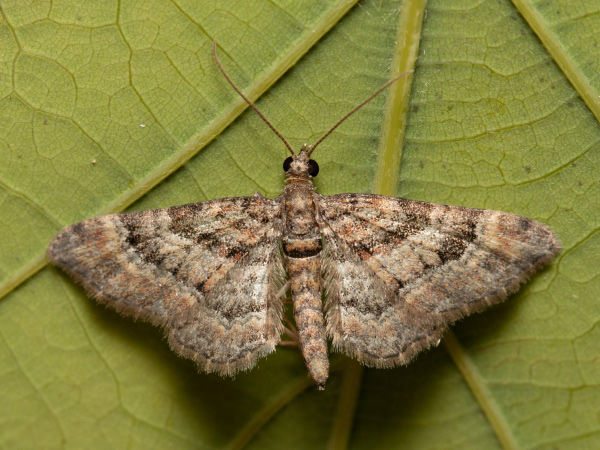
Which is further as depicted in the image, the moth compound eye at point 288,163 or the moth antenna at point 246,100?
the moth compound eye at point 288,163

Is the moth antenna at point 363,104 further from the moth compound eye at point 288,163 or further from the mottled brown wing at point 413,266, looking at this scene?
the mottled brown wing at point 413,266

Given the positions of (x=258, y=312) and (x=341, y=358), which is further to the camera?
(x=341, y=358)

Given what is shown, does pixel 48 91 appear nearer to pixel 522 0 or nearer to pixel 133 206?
pixel 133 206

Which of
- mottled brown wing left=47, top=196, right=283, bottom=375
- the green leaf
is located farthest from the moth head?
mottled brown wing left=47, top=196, right=283, bottom=375

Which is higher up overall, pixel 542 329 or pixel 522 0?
pixel 522 0

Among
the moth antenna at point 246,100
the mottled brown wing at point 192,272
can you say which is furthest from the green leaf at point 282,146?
the mottled brown wing at point 192,272

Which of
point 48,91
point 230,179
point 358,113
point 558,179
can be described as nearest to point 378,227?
point 358,113

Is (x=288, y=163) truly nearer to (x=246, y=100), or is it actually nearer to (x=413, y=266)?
(x=246, y=100)

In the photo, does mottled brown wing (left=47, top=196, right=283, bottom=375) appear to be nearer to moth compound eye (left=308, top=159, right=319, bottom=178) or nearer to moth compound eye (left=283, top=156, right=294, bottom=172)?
moth compound eye (left=283, top=156, right=294, bottom=172)
